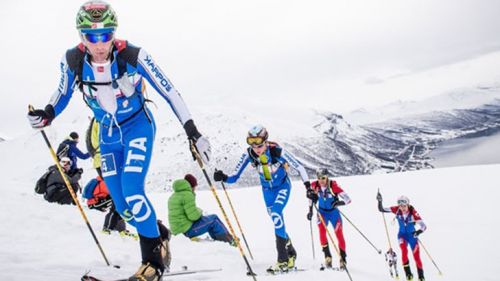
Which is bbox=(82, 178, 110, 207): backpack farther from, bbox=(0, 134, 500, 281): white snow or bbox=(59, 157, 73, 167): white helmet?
bbox=(59, 157, 73, 167): white helmet

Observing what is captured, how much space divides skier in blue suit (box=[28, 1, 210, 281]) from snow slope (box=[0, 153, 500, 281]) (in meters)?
1.52

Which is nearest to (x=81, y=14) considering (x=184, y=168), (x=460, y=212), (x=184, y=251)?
(x=184, y=251)

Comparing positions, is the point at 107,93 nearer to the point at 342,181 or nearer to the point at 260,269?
the point at 260,269

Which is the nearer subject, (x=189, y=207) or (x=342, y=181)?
(x=189, y=207)

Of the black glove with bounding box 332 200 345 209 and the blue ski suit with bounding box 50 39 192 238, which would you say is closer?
the blue ski suit with bounding box 50 39 192 238

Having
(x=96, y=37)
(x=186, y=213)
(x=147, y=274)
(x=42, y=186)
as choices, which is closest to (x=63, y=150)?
(x=42, y=186)

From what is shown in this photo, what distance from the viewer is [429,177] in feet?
98.4

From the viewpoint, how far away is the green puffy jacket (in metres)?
10.5

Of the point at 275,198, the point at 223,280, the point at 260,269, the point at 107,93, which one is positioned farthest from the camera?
the point at 275,198

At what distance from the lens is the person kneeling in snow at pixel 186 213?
1052 cm

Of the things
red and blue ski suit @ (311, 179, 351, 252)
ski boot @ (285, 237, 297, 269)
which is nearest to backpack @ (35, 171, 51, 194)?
ski boot @ (285, 237, 297, 269)

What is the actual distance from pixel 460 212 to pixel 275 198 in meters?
17.7

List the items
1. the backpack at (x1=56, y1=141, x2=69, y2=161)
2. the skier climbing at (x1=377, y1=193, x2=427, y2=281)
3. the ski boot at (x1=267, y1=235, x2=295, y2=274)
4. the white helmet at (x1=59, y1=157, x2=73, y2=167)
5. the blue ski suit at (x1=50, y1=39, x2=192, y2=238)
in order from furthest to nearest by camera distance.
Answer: the skier climbing at (x1=377, y1=193, x2=427, y2=281)
the backpack at (x1=56, y1=141, x2=69, y2=161)
the white helmet at (x1=59, y1=157, x2=73, y2=167)
the ski boot at (x1=267, y1=235, x2=295, y2=274)
the blue ski suit at (x1=50, y1=39, x2=192, y2=238)

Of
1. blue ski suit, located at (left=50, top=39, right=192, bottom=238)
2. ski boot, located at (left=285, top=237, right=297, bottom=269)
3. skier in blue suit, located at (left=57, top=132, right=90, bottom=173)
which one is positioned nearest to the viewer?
blue ski suit, located at (left=50, top=39, right=192, bottom=238)
